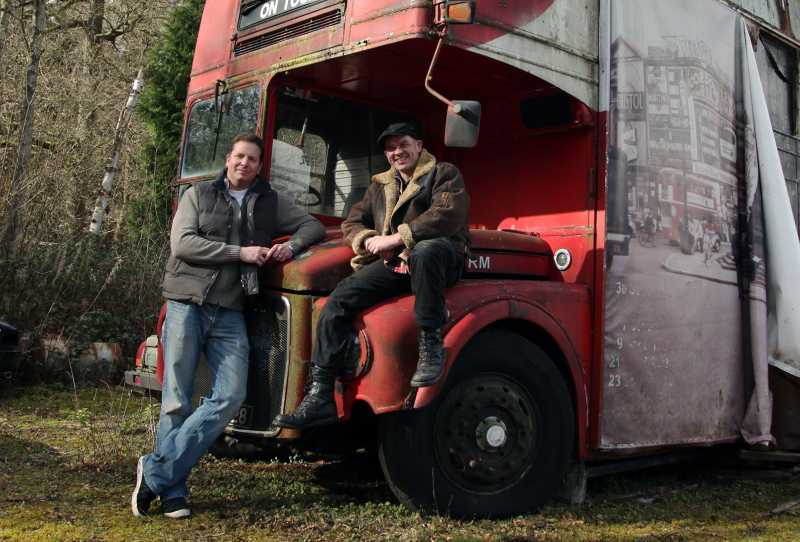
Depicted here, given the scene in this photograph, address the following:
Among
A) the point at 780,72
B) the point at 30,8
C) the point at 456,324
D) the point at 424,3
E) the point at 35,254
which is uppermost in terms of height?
the point at 30,8

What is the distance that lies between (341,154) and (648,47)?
7.24 ft

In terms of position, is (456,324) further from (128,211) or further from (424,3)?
(128,211)

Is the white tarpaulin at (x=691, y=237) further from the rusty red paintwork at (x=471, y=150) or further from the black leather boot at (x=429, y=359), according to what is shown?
the black leather boot at (x=429, y=359)

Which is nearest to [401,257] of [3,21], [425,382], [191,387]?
[425,382]

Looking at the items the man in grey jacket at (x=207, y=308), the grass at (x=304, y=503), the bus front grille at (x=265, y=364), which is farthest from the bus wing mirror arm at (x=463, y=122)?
the grass at (x=304, y=503)

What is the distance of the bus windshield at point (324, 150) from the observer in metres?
5.76

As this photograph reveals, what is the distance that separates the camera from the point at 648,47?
557 centimetres

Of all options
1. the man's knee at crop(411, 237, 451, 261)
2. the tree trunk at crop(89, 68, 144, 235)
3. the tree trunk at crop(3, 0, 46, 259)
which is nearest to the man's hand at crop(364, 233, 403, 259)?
the man's knee at crop(411, 237, 451, 261)

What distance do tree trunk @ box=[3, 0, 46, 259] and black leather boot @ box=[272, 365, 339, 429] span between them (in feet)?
20.8

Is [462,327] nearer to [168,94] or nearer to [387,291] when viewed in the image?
[387,291]

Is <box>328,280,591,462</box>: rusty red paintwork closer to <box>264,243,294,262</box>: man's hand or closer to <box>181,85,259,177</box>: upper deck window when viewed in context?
<box>264,243,294,262</box>: man's hand

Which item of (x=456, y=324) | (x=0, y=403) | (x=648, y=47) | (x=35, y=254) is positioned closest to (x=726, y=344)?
(x=648, y=47)

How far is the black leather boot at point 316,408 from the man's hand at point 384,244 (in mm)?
687

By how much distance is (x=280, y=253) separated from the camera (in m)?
4.61
